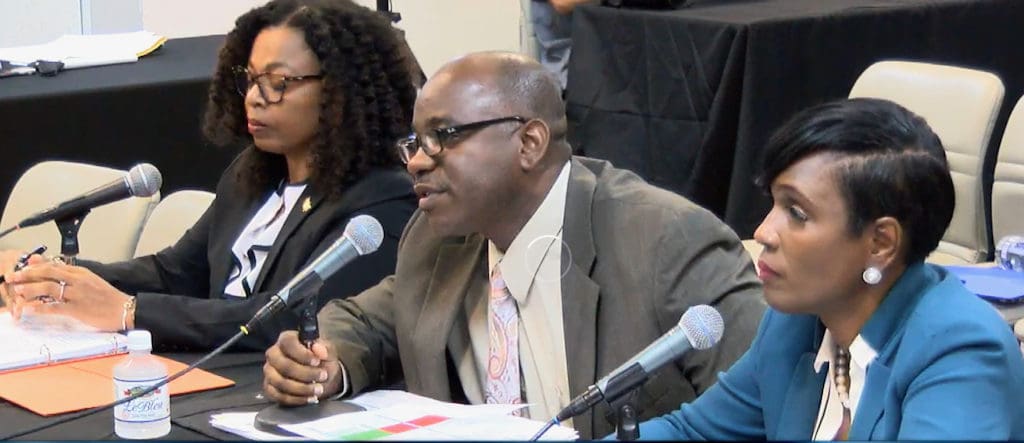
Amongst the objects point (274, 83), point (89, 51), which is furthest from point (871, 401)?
point (89, 51)

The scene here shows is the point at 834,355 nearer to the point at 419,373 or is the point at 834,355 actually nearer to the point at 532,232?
the point at 532,232

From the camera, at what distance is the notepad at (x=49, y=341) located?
2.57m

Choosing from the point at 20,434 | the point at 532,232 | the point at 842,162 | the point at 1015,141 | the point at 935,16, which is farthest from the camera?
the point at 935,16

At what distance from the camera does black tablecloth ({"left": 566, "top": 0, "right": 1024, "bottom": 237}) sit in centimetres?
477

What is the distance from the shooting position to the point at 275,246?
289 cm

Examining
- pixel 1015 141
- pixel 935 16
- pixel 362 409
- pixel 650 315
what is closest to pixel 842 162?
pixel 650 315

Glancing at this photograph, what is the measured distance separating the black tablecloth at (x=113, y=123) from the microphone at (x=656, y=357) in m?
2.87

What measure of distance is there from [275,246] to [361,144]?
252 mm

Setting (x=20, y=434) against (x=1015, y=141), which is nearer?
(x=20, y=434)

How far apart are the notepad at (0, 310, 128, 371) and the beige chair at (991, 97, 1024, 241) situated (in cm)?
207

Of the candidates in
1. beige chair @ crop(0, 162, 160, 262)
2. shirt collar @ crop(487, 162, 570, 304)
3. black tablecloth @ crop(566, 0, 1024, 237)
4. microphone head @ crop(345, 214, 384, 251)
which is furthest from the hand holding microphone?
black tablecloth @ crop(566, 0, 1024, 237)

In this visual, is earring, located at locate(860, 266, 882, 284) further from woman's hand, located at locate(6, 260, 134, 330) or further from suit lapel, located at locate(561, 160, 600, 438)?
woman's hand, located at locate(6, 260, 134, 330)

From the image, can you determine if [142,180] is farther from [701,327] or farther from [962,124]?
[962,124]

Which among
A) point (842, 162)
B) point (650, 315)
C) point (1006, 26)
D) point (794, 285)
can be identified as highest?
point (842, 162)
